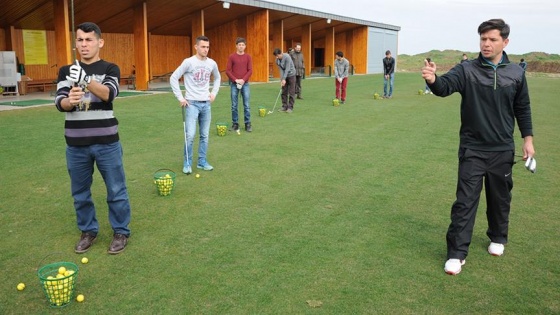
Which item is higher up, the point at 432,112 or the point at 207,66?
the point at 207,66

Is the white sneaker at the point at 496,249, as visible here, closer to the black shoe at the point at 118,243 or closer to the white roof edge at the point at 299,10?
the black shoe at the point at 118,243

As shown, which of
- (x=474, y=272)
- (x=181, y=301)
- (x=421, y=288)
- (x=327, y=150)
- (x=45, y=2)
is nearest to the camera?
(x=181, y=301)

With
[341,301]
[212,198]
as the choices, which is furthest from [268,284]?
[212,198]

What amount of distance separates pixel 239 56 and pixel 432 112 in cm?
741

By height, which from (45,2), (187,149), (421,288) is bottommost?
(421,288)

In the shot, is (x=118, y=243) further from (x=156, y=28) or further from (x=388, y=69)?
(x=156, y=28)

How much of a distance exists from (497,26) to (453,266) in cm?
197

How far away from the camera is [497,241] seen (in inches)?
169

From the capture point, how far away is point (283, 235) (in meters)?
4.68

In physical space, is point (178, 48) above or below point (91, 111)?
above

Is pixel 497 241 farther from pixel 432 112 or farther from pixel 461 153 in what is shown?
pixel 432 112

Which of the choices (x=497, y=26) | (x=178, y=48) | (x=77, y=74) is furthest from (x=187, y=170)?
(x=178, y=48)

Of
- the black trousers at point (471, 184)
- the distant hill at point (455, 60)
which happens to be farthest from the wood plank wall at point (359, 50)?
the black trousers at point (471, 184)

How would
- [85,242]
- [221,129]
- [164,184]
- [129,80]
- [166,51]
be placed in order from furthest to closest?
[166,51], [129,80], [221,129], [164,184], [85,242]
